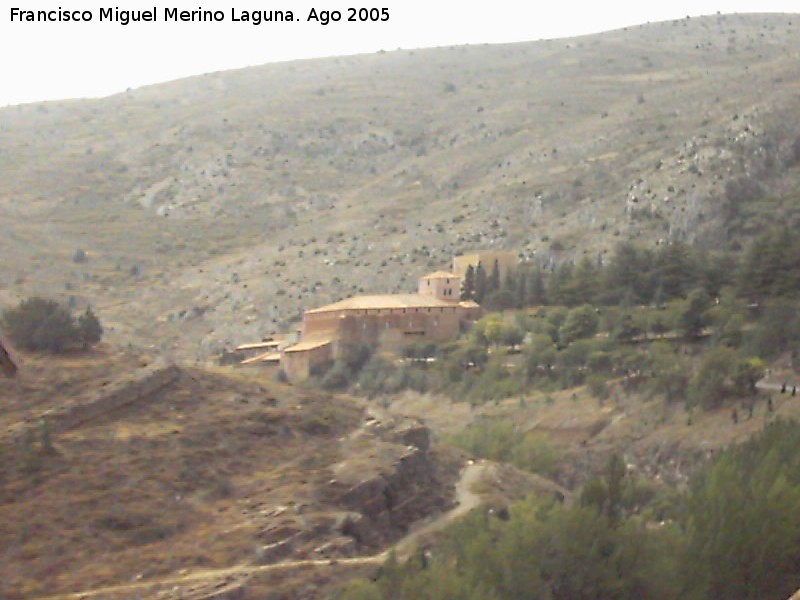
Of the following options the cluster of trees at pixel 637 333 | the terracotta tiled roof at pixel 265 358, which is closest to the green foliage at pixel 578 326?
the cluster of trees at pixel 637 333

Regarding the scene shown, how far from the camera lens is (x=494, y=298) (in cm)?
7662

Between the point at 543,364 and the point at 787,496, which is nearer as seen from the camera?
the point at 787,496

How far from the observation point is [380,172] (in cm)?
12444

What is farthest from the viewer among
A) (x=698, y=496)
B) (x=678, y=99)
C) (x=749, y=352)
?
(x=678, y=99)

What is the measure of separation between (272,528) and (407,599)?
6.74 m

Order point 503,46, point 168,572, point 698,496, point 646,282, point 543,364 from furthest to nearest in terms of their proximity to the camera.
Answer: point 503,46, point 646,282, point 543,364, point 698,496, point 168,572

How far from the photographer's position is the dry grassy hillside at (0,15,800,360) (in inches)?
3497

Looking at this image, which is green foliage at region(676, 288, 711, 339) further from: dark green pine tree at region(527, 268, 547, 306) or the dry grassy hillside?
the dry grassy hillside

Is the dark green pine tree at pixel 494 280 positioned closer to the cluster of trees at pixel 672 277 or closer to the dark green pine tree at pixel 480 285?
the dark green pine tree at pixel 480 285

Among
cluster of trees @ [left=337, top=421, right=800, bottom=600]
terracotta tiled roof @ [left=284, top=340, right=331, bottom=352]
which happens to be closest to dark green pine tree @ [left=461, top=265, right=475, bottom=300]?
terracotta tiled roof @ [left=284, top=340, right=331, bottom=352]

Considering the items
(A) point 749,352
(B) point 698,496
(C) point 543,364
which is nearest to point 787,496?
(B) point 698,496

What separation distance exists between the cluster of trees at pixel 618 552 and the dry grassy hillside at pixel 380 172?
149 feet

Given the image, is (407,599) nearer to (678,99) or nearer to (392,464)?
(392,464)

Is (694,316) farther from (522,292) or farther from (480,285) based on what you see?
(480,285)
